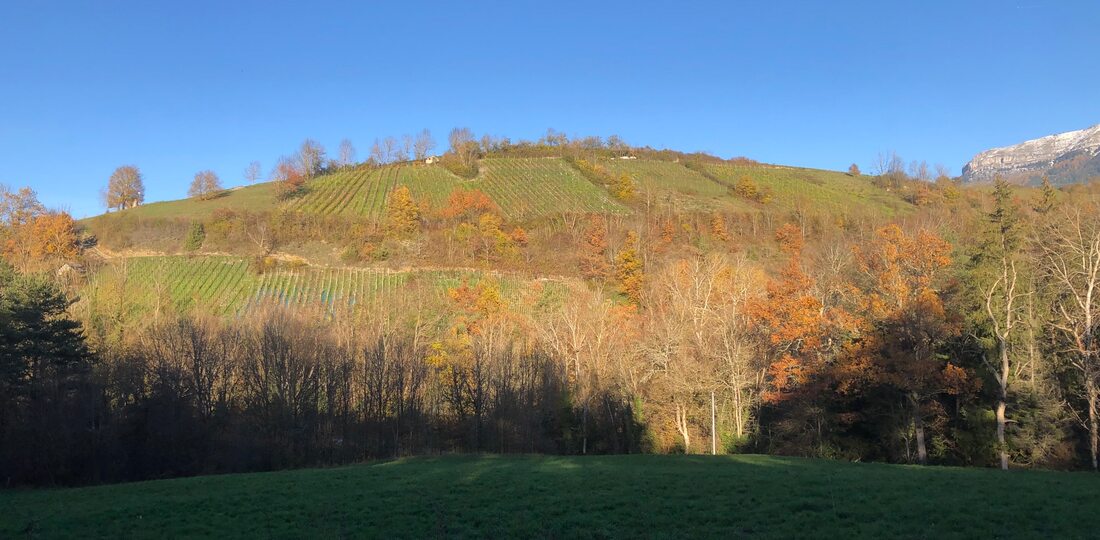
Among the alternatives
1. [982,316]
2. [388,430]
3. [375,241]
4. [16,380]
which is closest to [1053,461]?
[982,316]

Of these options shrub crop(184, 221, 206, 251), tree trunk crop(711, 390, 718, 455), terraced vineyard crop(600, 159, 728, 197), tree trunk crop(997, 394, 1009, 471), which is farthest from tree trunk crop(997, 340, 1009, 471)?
shrub crop(184, 221, 206, 251)

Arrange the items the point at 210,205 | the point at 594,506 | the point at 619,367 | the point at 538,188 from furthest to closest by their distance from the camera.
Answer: the point at 538,188
the point at 210,205
the point at 619,367
the point at 594,506

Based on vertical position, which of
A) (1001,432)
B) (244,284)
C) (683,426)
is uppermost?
(244,284)

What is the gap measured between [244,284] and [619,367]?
163 feet

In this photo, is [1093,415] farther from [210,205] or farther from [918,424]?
[210,205]

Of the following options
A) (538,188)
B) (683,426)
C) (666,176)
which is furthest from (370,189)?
(683,426)

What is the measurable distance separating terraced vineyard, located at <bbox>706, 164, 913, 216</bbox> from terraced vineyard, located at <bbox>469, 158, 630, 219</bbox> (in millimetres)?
33399

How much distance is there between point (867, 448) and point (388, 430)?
35.5 meters

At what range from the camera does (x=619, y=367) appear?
48312mm

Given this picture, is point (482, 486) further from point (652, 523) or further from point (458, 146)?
point (458, 146)

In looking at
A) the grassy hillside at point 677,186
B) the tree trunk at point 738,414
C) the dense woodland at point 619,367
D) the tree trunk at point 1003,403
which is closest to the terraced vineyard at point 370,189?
the dense woodland at point 619,367

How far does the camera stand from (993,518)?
13500mm

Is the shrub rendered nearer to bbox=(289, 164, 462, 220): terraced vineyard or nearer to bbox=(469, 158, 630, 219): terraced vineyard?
bbox=(289, 164, 462, 220): terraced vineyard

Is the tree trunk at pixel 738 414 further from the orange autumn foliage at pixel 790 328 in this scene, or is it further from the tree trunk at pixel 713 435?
the orange autumn foliage at pixel 790 328
